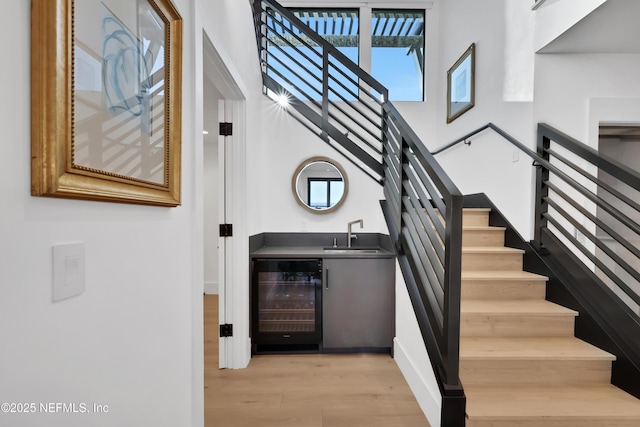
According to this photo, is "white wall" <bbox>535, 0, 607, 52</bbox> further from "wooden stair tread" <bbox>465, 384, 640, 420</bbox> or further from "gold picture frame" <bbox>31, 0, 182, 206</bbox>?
"gold picture frame" <bbox>31, 0, 182, 206</bbox>

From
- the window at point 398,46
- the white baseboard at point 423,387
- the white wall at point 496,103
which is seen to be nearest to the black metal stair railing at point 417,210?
the white baseboard at point 423,387

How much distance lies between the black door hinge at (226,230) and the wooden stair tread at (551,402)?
6.33ft

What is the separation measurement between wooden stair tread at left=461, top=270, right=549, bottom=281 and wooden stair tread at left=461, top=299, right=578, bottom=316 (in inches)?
6.4

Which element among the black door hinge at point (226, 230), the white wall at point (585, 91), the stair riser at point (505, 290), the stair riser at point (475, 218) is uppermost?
the white wall at point (585, 91)

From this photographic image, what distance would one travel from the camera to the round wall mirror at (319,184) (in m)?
3.38

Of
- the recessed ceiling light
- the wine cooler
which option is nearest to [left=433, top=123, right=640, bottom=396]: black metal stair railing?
the wine cooler

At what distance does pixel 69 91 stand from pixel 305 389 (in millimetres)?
2221

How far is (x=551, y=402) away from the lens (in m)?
1.61

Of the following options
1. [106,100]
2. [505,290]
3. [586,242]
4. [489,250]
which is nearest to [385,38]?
[489,250]

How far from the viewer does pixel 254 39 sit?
9.30ft

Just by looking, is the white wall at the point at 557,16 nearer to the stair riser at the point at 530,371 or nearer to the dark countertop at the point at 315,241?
the dark countertop at the point at 315,241

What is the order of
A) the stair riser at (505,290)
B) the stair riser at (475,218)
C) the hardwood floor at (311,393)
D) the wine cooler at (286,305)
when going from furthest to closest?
the stair riser at (475,218) < the wine cooler at (286,305) < the stair riser at (505,290) < the hardwood floor at (311,393)

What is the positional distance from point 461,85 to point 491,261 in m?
2.04

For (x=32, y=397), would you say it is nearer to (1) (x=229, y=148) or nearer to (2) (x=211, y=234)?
(1) (x=229, y=148)
